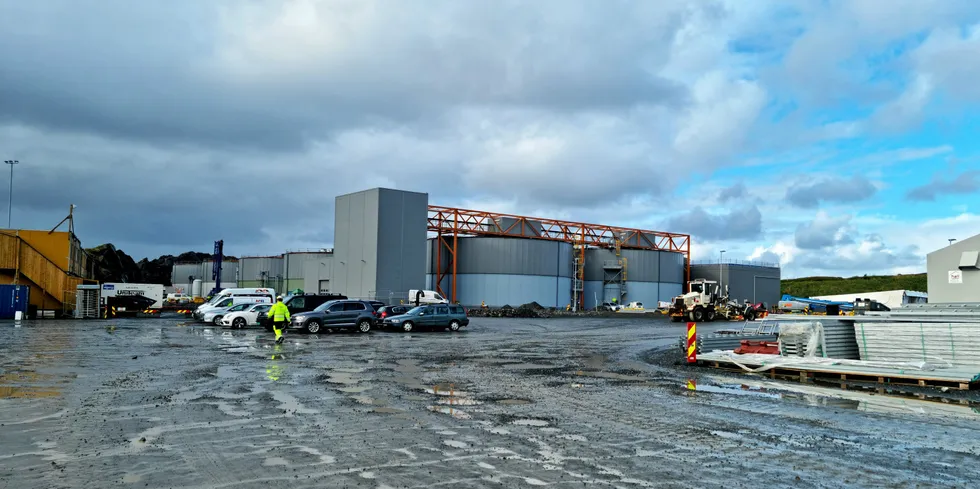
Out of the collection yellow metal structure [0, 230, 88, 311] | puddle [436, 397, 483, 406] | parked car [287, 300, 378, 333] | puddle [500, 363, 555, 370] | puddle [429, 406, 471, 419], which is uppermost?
yellow metal structure [0, 230, 88, 311]

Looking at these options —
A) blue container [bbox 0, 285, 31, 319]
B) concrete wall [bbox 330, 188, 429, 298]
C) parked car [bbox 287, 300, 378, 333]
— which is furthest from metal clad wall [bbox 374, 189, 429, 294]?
parked car [bbox 287, 300, 378, 333]

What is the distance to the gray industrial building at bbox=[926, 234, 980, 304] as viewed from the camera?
29484 millimetres

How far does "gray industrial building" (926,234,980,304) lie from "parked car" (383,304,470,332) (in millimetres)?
21616

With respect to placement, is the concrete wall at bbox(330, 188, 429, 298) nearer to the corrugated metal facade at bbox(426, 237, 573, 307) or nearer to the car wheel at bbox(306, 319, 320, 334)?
the corrugated metal facade at bbox(426, 237, 573, 307)

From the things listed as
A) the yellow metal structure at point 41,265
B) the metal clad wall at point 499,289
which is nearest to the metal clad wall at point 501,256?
the metal clad wall at point 499,289

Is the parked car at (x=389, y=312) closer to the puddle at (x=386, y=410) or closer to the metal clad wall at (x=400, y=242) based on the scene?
the metal clad wall at (x=400, y=242)

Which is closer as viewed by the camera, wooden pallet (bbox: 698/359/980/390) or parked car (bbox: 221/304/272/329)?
wooden pallet (bbox: 698/359/980/390)

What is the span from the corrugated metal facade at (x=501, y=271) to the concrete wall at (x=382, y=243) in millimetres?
12457

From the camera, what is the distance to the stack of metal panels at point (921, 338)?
17547 millimetres

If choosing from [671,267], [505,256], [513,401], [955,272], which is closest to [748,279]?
[671,267]

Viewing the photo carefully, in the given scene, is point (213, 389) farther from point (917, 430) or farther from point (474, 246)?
point (474, 246)

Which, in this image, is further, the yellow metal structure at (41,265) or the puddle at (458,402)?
the yellow metal structure at (41,265)

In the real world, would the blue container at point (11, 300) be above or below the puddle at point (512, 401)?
above

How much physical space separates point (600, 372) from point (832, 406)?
19.2 feet
